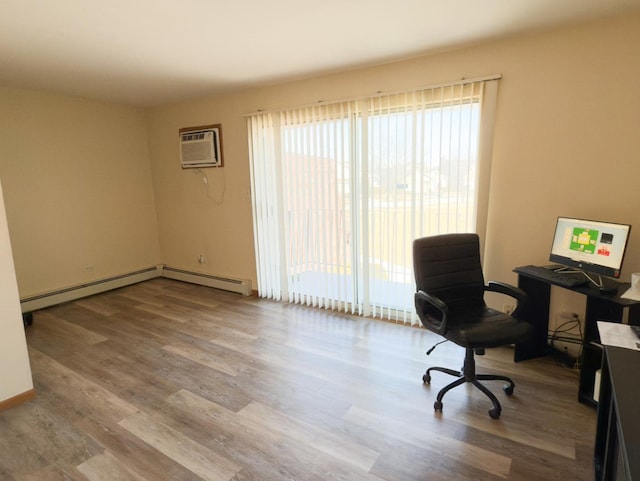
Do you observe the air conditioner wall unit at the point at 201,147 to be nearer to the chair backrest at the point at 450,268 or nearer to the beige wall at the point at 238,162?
the beige wall at the point at 238,162

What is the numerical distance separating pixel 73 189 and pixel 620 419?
5.32 metres

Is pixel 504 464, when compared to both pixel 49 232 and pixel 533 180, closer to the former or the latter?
pixel 533 180

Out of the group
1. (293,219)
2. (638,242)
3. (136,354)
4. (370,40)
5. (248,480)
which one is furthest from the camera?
(293,219)

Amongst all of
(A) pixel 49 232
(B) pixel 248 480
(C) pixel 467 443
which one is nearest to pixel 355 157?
(C) pixel 467 443

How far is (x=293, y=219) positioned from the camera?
13.0 ft

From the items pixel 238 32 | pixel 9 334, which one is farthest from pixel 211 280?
pixel 238 32

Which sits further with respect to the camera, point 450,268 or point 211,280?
point 211,280

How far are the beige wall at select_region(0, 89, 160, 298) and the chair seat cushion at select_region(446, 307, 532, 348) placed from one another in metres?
4.50

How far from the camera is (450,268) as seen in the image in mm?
2498

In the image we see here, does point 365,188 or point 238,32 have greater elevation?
point 238,32

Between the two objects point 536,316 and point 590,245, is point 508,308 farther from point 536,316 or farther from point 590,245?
point 590,245

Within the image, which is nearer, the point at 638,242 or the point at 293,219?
the point at 638,242

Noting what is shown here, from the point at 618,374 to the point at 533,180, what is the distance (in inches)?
69.5

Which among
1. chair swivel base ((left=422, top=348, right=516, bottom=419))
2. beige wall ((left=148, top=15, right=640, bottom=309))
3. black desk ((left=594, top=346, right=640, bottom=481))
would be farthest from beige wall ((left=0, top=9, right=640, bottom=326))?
black desk ((left=594, top=346, right=640, bottom=481))
